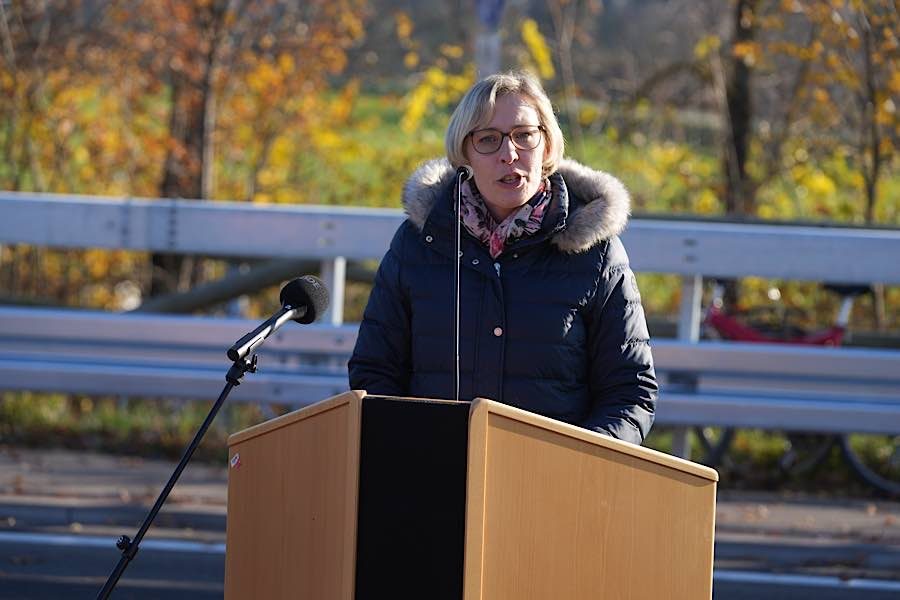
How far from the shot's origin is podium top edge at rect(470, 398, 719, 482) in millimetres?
2969

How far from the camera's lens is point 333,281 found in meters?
8.47

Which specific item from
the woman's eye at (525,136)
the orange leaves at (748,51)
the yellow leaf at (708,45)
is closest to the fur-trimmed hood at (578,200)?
the woman's eye at (525,136)

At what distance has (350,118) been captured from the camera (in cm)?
1455

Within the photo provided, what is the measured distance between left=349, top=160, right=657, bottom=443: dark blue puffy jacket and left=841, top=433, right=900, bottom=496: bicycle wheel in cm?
500

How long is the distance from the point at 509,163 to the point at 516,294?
1.11ft

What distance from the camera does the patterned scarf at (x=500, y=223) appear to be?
384cm

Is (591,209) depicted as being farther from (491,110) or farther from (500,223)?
(491,110)

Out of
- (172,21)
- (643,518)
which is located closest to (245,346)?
(643,518)

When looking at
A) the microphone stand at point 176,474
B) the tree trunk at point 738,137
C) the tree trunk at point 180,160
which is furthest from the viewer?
the tree trunk at point 738,137

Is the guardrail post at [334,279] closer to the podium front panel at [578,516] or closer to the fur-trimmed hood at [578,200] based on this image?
the fur-trimmed hood at [578,200]

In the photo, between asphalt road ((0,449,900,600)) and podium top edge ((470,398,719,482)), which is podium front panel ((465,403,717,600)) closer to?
podium top edge ((470,398,719,482))

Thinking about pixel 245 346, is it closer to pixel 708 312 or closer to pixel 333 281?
pixel 333 281

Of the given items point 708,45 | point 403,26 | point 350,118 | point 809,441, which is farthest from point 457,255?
point 403,26

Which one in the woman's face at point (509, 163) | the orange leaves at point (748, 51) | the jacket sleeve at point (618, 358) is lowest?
the jacket sleeve at point (618, 358)
